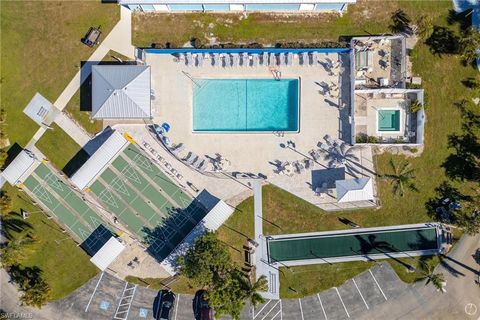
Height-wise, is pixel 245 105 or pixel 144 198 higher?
pixel 245 105

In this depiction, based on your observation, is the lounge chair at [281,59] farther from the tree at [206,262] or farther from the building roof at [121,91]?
the tree at [206,262]

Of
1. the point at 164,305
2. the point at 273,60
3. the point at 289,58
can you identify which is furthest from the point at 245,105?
the point at 164,305

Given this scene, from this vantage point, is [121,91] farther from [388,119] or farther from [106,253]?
[388,119]

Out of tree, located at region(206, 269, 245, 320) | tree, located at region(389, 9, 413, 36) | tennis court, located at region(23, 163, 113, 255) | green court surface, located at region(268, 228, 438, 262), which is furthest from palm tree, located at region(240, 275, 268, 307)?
tree, located at region(389, 9, 413, 36)

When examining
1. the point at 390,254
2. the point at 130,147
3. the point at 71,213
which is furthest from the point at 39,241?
the point at 390,254

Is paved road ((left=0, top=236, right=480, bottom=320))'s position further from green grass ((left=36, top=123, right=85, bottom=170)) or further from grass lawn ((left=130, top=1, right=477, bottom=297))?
green grass ((left=36, top=123, right=85, bottom=170))

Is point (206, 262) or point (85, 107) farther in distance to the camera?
point (85, 107)

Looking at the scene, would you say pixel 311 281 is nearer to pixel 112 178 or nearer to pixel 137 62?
pixel 112 178
